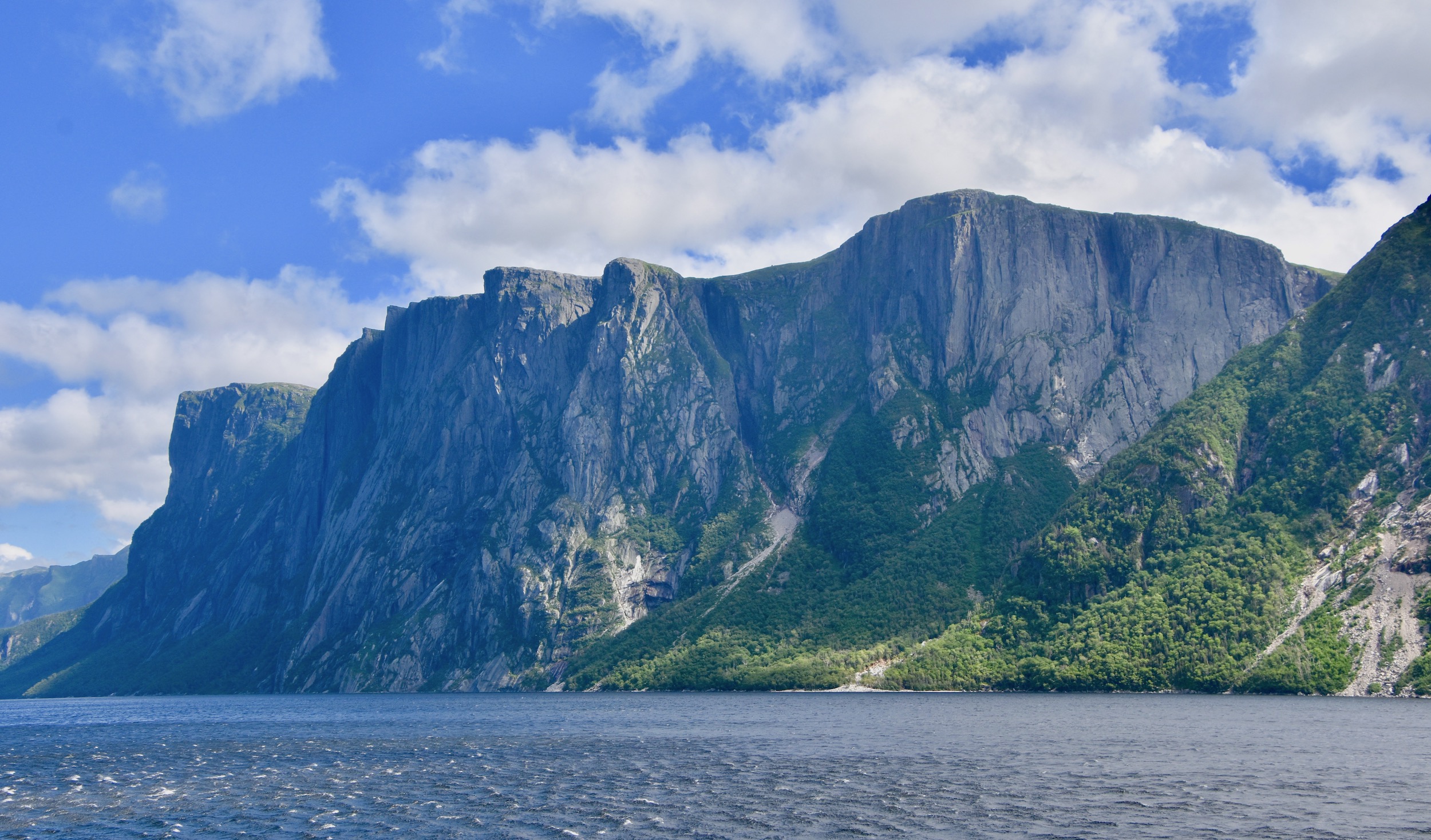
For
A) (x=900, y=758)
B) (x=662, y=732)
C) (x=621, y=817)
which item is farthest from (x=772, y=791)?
(x=662, y=732)

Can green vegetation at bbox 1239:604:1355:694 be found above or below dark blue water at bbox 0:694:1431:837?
above

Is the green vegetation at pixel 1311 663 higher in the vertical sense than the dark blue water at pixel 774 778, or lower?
higher

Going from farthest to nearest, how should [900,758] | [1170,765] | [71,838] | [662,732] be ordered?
1. [662,732]
2. [900,758]
3. [1170,765]
4. [71,838]

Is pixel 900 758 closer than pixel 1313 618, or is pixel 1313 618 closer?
pixel 900 758

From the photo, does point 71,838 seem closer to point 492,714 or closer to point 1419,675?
point 492,714

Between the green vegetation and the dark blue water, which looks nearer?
the dark blue water

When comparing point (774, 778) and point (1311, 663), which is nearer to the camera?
point (774, 778)

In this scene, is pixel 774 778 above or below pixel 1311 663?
below

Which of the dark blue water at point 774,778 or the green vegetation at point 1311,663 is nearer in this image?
the dark blue water at point 774,778
